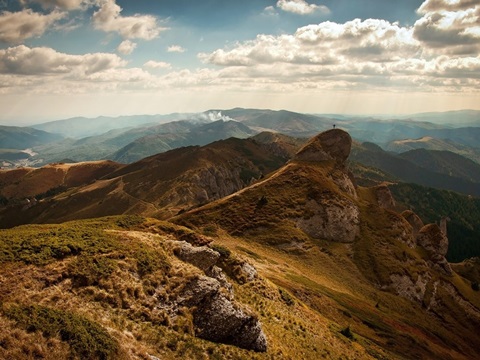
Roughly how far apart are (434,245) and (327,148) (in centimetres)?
6319

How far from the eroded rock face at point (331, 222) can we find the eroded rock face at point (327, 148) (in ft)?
143

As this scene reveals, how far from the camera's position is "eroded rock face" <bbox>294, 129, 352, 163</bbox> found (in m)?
159

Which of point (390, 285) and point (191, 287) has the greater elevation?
point (191, 287)

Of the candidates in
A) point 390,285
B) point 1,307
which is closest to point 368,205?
point 390,285

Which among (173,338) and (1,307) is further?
(173,338)

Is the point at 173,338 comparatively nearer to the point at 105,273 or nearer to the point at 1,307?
the point at 105,273

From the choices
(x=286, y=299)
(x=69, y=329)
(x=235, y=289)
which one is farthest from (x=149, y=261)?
(x=286, y=299)

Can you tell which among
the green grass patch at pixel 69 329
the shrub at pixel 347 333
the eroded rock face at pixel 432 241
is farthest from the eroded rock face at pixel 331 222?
the green grass patch at pixel 69 329

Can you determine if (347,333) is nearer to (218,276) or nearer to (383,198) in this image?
(218,276)

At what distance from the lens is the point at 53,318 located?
2155 centimetres

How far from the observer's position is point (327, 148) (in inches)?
6467

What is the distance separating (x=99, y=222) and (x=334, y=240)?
85870mm

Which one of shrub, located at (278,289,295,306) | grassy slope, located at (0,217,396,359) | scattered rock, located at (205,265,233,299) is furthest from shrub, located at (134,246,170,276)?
shrub, located at (278,289,295,306)

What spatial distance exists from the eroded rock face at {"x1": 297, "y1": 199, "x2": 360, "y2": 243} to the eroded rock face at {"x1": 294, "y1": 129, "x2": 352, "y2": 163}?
4366 centimetres
